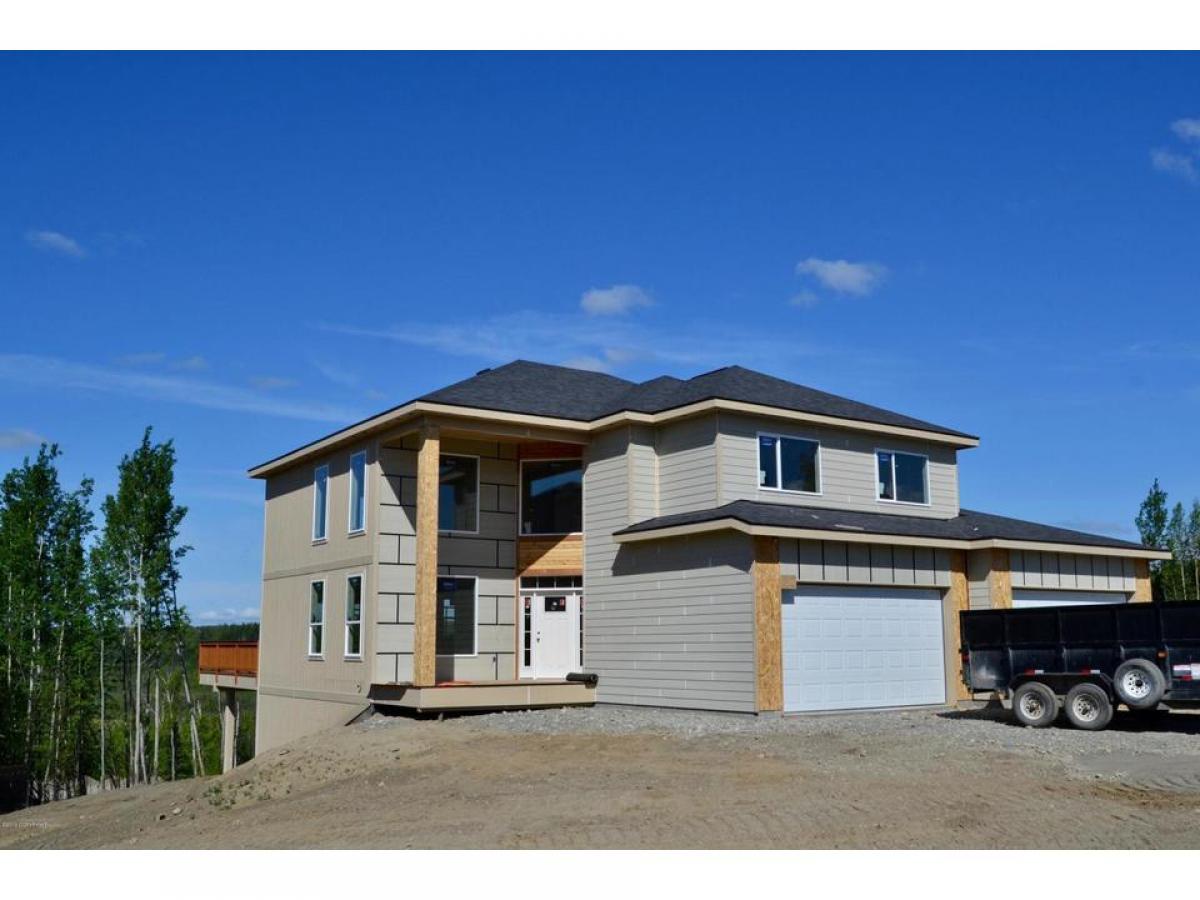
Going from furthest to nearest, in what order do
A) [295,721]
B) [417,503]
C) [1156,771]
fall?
[295,721]
[417,503]
[1156,771]

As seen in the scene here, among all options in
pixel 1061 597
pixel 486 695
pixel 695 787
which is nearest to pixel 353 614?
pixel 486 695

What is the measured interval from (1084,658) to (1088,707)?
733 mm

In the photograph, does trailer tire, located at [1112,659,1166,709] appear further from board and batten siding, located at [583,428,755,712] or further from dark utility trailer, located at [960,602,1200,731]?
board and batten siding, located at [583,428,755,712]

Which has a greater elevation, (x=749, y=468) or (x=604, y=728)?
(x=749, y=468)

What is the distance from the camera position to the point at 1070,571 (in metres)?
24.2

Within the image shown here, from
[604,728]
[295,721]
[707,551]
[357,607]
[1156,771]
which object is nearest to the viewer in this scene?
[1156,771]

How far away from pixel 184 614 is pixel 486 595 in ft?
72.2

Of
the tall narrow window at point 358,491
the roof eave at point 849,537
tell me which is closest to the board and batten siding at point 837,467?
the roof eave at point 849,537

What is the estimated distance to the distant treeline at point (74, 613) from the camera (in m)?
39.5

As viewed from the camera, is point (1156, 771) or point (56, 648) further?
point (56, 648)

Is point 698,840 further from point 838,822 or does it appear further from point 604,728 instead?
point 604,728

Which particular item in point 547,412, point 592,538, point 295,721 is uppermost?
point 547,412

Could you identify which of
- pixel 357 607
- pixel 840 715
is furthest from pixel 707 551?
pixel 357 607

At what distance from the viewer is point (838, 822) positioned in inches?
406
